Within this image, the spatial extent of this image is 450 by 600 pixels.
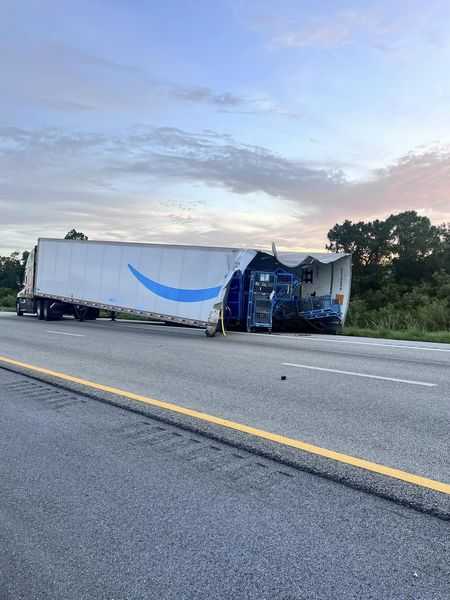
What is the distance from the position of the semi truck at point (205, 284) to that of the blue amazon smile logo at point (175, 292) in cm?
3

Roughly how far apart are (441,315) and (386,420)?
18.0 meters

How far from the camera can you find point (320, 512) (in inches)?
126

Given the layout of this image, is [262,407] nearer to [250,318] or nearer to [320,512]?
[320,512]

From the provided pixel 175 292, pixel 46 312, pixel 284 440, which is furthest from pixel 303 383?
pixel 46 312

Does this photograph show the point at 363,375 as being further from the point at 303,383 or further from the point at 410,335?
the point at 410,335

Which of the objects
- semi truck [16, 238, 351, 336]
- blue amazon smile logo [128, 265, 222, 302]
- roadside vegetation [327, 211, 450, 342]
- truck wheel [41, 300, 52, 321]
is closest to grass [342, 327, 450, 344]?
semi truck [16, 238, 351, 336]

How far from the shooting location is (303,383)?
290 inches

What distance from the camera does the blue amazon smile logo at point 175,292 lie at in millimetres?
16153

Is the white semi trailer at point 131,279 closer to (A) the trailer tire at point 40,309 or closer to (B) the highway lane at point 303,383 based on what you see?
(A) the trailer tire at point 40,309

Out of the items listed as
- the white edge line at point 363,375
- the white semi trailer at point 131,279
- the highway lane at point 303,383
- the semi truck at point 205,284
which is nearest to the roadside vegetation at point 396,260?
the semi truck at point 205,284

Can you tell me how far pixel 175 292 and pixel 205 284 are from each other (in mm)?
1439

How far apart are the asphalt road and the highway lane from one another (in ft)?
3.17

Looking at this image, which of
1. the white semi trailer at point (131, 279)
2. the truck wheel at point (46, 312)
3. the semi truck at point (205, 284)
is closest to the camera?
the white semi trailer at point (131, 279)

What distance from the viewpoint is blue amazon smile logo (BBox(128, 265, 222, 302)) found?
53.0 feet
